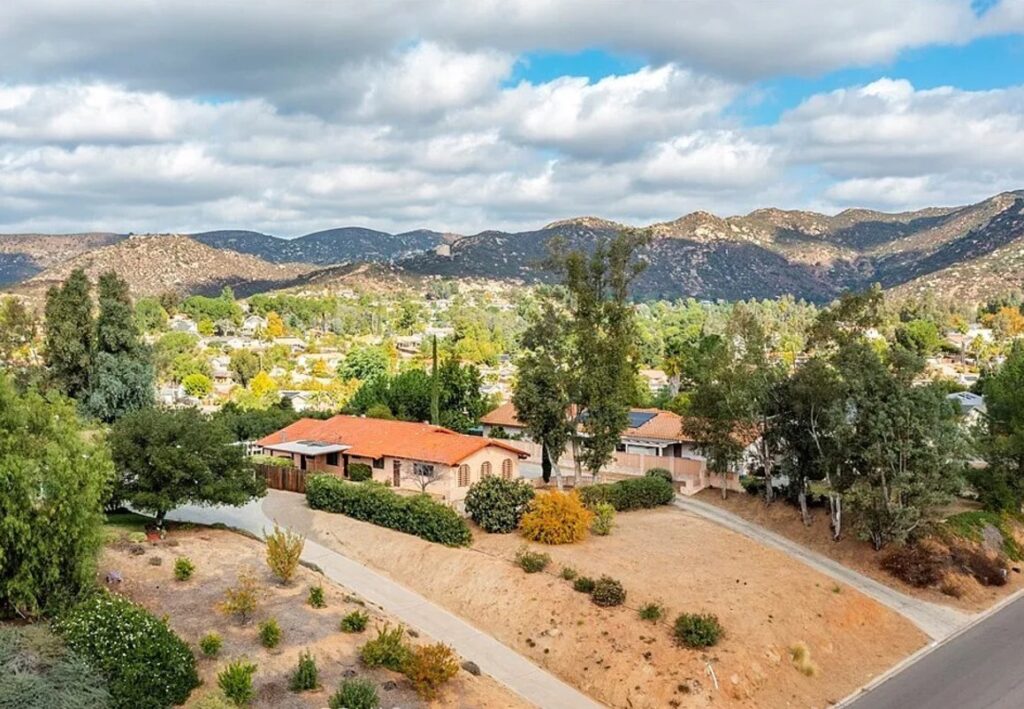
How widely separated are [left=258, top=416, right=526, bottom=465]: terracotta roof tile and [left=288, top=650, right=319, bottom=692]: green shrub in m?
17.3

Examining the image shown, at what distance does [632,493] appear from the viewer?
34906 millimetres

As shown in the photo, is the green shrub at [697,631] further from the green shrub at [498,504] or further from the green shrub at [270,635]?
the green shrub at [270,635]

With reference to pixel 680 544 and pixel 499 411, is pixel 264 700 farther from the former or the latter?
pixel 499 411

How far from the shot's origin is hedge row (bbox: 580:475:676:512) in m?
33.6

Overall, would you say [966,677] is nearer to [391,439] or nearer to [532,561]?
[532,561]

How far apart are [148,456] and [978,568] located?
1195 inches

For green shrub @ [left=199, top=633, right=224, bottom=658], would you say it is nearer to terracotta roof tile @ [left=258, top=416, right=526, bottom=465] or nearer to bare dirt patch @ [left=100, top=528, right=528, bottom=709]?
bare dirt patch @ [left=100, top=528, right=528, bottom=709]

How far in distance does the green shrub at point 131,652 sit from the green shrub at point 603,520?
16.2 metres

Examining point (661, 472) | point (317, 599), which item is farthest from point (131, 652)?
point (661, 472)

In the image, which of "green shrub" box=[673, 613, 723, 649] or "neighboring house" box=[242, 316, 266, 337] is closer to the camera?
"green shrub" box=[673, 613, 723, 649]

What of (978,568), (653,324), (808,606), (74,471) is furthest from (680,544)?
(653,324)

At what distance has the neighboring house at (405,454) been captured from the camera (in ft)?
119

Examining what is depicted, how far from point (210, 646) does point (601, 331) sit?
72.5 feet

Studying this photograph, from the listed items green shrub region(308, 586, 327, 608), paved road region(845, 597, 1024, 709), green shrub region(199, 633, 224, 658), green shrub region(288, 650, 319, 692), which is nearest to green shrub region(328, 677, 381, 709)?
green shrub region(288, 650, 319, 692)
